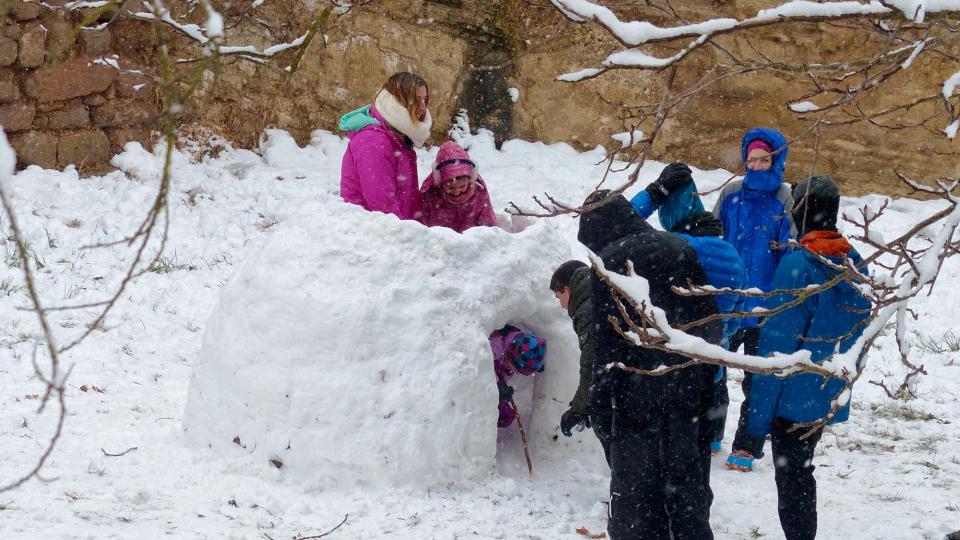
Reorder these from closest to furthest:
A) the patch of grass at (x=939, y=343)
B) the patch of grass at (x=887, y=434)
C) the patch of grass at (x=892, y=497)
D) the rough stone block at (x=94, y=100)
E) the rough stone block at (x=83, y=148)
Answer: the patch of grass at (x=892, y=497)
the patch of grass at (x=887, y=434)
the patch of grass at (x=939, y=343)
the rough stone block at (x=83, y=148)
the rough stone block at (x=94, y=100)

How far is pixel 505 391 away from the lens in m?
4.45

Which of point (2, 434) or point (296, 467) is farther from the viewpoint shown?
point (2, 434)

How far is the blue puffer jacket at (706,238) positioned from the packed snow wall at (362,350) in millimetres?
681

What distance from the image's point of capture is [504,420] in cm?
452

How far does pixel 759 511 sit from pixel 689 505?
1142 millimetres

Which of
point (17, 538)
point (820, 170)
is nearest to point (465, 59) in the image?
point (820, 170)

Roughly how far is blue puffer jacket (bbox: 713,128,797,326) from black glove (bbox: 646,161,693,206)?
0.93 m

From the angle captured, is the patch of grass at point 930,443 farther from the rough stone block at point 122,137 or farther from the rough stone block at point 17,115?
the rough stone block at point 17,115

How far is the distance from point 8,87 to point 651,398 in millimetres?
6360

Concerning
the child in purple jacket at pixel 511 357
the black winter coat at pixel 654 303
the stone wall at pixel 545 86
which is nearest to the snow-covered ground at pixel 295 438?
the child in purple jacket at pixel 511 357

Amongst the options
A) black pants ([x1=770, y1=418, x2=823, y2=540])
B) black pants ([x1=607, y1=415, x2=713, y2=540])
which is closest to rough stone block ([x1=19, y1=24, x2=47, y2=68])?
black pants ([x1=607, y1=415, x2=713, y2=540])

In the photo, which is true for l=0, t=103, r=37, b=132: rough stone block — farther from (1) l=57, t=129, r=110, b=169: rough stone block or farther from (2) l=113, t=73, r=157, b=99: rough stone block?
(2) l=113, t=73, r=157, b=99: rough stone block

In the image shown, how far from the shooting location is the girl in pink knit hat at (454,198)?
14.8ft

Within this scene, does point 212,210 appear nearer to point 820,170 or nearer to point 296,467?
point 296,467
